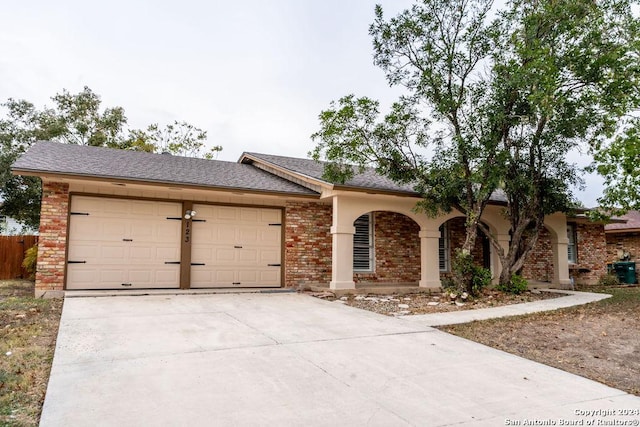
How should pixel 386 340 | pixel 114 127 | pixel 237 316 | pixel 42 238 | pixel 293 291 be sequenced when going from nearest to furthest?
pixel 386 340
pixel 237 316
pixel 42 238
pixel 293 291
pixel 114 127

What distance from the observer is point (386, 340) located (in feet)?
18.1

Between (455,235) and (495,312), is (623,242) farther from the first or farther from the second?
(495,312)

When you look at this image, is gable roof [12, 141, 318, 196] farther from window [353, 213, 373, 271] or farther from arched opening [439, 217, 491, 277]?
arched opening [439, 217, 491, 277]

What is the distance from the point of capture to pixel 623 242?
19.2 m

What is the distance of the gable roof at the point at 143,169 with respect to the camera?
27.7 ft

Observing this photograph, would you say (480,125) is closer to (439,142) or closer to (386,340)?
(439,142)

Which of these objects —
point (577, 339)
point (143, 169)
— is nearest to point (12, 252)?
point (143, 169)

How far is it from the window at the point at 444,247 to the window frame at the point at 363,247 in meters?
2.48

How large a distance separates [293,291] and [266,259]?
1128 mm

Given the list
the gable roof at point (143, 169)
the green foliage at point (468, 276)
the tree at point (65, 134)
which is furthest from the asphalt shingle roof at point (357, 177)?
the tree at point (65, 134)

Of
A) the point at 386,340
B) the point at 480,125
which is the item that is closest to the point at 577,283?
the point at 480,125

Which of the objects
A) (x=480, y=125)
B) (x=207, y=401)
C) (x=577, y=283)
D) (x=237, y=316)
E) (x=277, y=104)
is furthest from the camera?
(x=277, y=104)

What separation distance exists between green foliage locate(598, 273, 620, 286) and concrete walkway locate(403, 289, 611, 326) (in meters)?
6.63

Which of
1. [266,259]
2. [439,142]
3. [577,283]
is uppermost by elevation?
[439,142]
